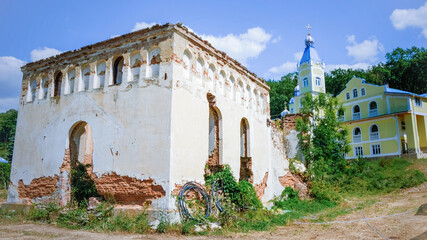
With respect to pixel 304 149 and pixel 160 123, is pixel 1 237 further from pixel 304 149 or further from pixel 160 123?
pixel 304 149

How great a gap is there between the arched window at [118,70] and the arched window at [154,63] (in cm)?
163

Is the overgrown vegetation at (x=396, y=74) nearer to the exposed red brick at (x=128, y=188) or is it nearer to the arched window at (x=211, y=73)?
the arched window at (x=211, y=73)

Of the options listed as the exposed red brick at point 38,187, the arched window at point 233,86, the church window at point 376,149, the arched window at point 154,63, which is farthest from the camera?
the church window at point 376,149

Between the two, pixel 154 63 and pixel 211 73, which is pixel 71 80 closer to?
pixel 154 63

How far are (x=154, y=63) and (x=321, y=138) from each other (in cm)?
1517

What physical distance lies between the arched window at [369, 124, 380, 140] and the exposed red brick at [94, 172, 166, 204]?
31.5 meters

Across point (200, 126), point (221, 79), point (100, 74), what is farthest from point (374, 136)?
point (100, 74)

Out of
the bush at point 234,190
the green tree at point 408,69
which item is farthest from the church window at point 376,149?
the bush at point 234,190

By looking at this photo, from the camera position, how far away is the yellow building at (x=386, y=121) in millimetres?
31856

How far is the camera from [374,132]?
3469cm

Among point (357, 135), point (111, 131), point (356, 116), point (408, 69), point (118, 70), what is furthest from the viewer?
point (408, 69)

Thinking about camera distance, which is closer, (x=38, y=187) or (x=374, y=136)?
(x=38, y=187)

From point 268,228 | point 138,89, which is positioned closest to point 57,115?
point 138,89

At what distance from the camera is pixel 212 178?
11.5 m
